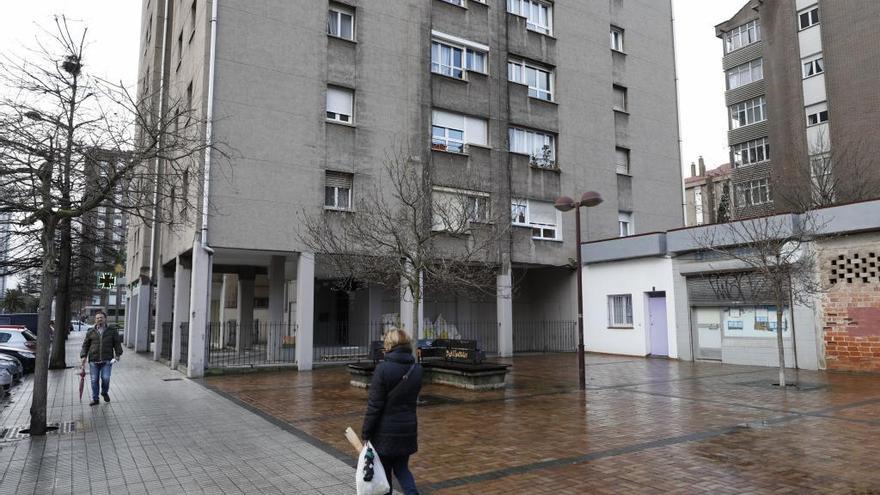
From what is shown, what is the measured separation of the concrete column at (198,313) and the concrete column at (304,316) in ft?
9.01

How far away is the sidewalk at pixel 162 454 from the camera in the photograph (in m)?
6.10

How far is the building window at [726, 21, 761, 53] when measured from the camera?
1550 inches

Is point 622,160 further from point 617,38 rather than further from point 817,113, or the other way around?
point 817,113

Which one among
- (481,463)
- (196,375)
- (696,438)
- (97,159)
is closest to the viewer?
(481,463)

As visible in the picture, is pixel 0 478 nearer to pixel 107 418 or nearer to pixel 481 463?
pixel 107 418

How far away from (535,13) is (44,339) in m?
23.3

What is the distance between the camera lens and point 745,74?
4003 cm

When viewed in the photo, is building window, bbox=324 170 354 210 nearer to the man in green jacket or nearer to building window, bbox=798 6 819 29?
the man in green jacket

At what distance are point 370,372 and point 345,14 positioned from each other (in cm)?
1337

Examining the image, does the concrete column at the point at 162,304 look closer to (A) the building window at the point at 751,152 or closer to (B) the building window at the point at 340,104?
(B) the building window at the point at 340,104

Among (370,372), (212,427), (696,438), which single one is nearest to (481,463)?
(696,438)

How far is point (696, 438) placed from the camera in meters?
7.90

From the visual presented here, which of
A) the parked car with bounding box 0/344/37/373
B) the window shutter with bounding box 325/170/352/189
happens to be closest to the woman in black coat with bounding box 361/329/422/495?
the window shutter with bounding box 325/170/352/189

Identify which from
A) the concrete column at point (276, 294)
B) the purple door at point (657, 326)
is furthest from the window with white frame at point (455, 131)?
the purple door at point (657, 326)
